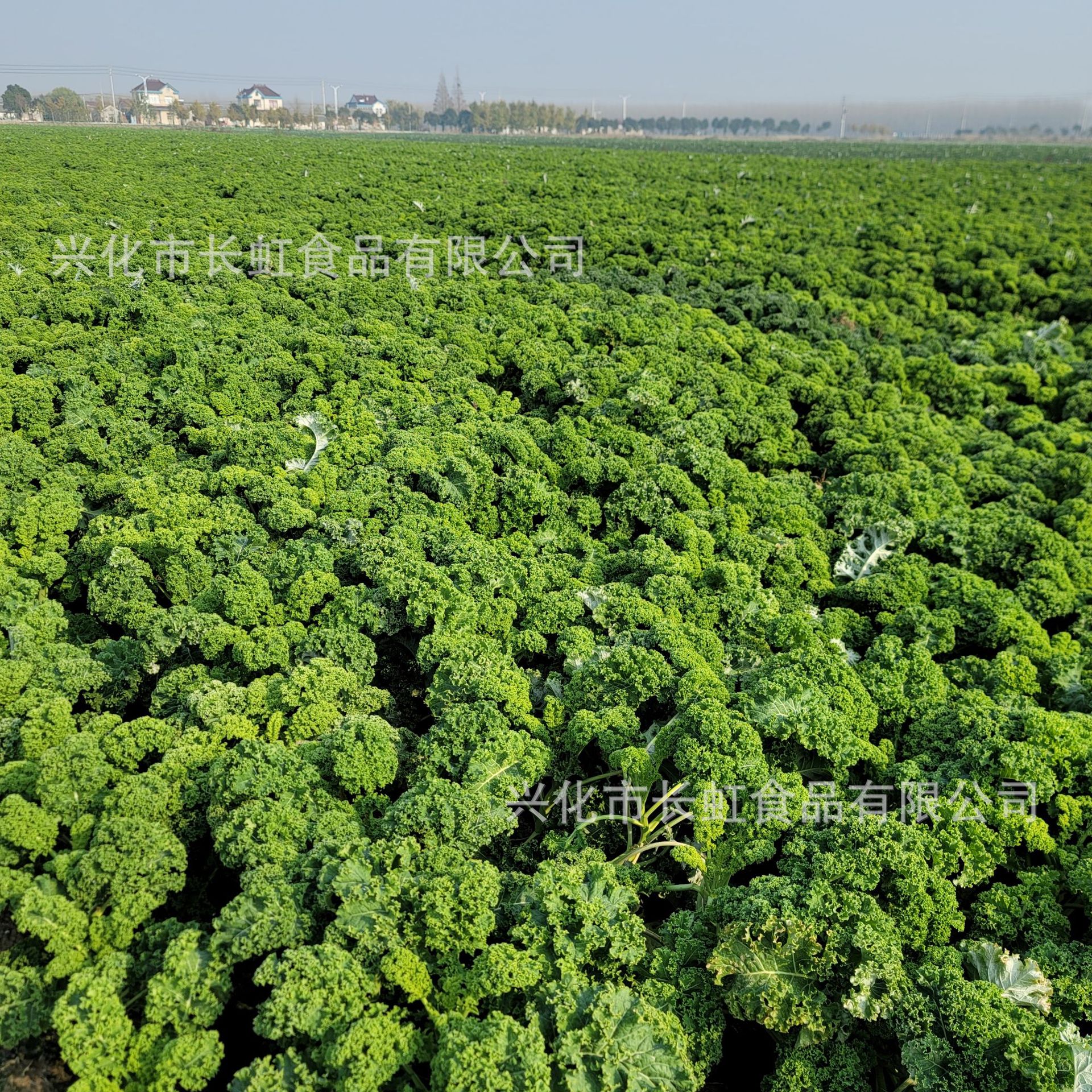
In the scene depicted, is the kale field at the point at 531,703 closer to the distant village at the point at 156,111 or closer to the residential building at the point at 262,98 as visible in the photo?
the distant village at the point at 156,111

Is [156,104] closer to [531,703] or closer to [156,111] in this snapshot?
[156,111]

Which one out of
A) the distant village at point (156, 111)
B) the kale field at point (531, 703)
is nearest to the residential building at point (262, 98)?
the distant village at point (156, 111)

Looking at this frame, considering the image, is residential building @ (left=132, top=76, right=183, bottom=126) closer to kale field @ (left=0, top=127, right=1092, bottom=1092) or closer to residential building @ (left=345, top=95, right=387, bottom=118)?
residential building @ (left=345, top=95, right=387, bottom=118)

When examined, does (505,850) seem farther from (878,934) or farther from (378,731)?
(878,934)

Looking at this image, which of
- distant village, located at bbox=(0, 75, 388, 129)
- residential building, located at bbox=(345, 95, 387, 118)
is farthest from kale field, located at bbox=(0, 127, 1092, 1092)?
residential building, located at bbox=(345, 95, 387, 118)

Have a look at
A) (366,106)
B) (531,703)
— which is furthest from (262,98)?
(531,703)

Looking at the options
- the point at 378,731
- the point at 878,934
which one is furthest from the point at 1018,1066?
the point at 378,731
